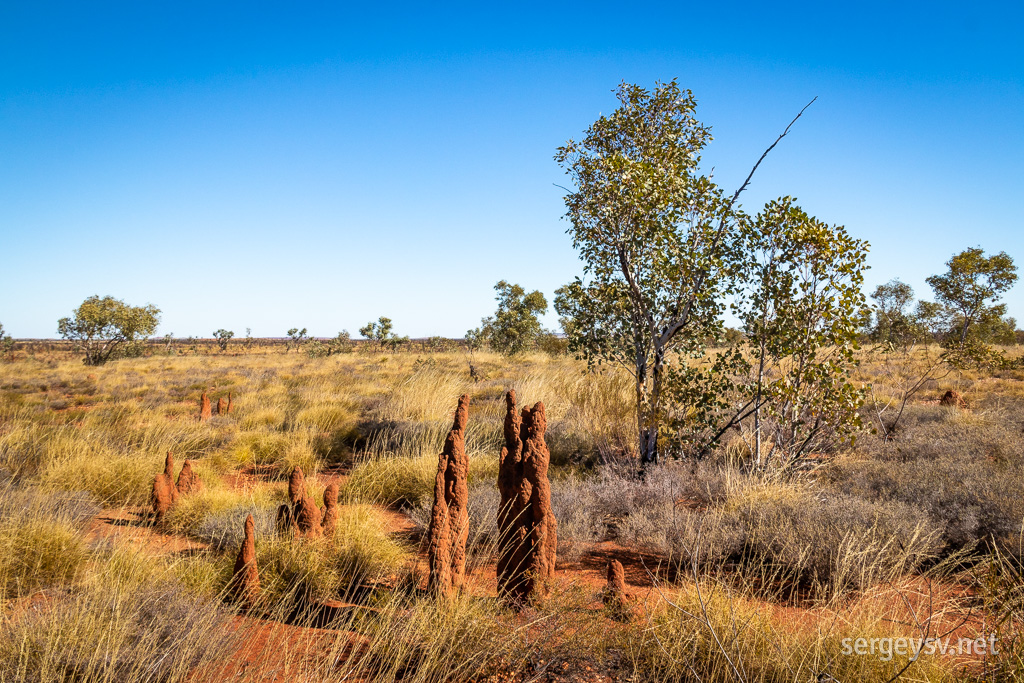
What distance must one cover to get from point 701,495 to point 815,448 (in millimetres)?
2193

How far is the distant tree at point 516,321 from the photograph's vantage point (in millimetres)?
27484

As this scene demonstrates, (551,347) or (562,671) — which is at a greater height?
(551,347)

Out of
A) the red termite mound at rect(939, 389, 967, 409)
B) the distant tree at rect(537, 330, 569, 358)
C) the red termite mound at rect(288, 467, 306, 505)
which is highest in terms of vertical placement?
the distant tree at rect(537, 330, 569, 358)

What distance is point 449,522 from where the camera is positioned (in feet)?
12.8

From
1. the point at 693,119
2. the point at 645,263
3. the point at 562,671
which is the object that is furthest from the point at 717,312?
the point at 562,671

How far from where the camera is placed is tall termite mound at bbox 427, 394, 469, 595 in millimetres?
3775

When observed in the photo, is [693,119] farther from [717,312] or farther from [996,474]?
[996,474]

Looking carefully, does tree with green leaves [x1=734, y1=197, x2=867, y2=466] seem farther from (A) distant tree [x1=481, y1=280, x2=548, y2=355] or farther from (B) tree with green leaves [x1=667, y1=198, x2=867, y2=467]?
(A) distant tree [x1=481, y1=280, x2=548, y2=355]

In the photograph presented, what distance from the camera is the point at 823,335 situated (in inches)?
229

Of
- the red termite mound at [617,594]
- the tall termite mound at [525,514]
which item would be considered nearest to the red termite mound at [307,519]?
the tall termite mound at [525,514]

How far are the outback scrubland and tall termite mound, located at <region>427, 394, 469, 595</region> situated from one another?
0.16 meters

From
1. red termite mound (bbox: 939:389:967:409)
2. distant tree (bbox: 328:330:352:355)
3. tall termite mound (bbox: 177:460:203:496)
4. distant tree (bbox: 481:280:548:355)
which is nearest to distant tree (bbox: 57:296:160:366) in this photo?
distant tree (bbox: 328:330:352:355)

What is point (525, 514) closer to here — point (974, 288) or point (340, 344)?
point (974, 288)

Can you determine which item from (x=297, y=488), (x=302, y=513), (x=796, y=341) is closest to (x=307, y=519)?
(x=302, y=513)
